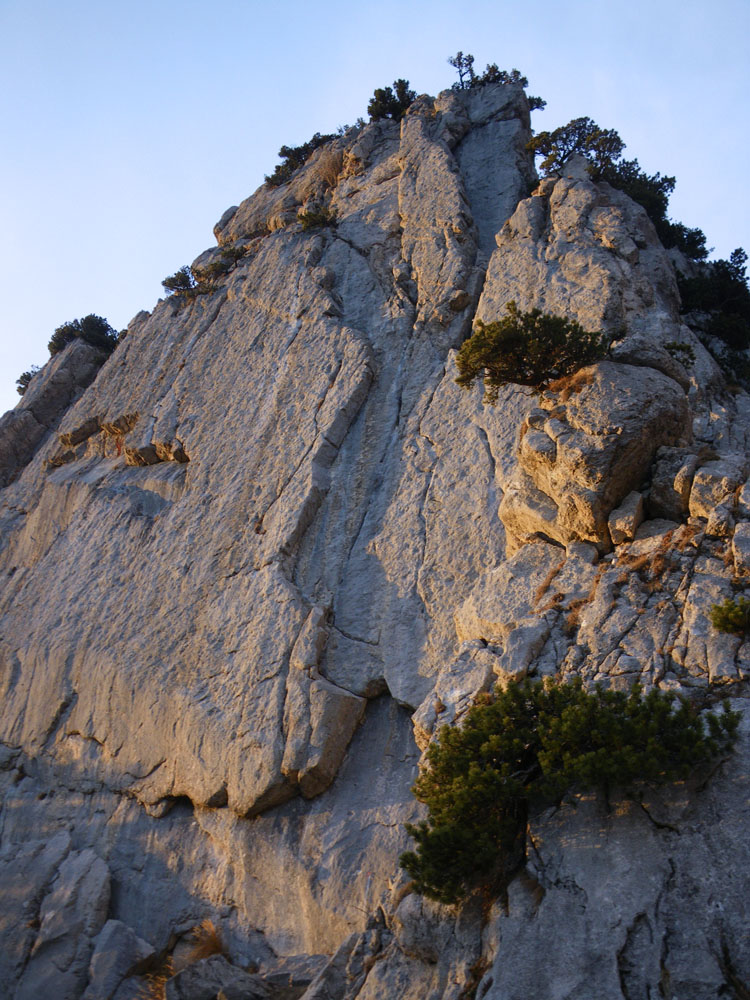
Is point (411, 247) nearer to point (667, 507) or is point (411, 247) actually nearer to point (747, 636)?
point (667, 507)

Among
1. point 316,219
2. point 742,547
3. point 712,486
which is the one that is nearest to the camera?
point 742,547

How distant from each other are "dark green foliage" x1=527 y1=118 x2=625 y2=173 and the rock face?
149 cm

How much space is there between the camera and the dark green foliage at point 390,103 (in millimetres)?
36750

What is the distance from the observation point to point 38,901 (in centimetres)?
1903

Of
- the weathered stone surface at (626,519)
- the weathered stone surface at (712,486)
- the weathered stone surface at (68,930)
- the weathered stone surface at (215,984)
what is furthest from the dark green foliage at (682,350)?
the weathered stone surface at (68,930)

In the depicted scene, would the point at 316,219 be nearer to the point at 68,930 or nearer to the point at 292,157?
the point at 292,157

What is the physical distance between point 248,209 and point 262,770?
91.6ft

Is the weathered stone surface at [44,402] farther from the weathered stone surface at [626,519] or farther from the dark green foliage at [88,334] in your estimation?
the weathered stone surface at [626,519]

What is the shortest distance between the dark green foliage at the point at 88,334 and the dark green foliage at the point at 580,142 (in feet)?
72.8

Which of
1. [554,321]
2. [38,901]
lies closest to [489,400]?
[554,321]

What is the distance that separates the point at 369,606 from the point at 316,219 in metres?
17.4

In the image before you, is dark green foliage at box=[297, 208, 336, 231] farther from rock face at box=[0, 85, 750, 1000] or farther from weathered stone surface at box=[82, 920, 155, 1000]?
weathered stone surface at box=[82, 920, 155, 1000]

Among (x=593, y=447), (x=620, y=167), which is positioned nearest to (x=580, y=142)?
(x=620, y=167)

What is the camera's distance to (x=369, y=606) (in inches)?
797
